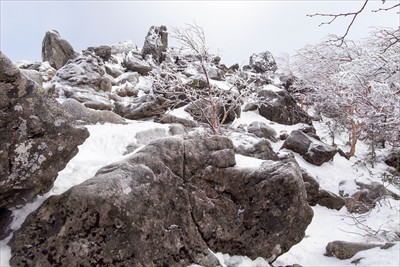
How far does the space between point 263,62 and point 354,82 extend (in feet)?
93.1

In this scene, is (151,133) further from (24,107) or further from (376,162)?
(376,162)

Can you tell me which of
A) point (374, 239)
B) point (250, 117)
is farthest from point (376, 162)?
point (374, 239)

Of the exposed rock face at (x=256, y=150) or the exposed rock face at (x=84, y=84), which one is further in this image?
the exposed rock face at (x=84, y=84)

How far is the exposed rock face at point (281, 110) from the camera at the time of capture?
1995 centimetres

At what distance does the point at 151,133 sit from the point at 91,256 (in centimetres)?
551

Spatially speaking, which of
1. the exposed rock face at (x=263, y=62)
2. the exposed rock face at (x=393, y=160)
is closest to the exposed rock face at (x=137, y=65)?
the exposed rock face at (x=263, y=62)

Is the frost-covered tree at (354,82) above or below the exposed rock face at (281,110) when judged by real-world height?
above

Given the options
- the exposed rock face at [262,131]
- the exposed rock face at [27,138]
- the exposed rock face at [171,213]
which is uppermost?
the exposed rock face at [27,138]

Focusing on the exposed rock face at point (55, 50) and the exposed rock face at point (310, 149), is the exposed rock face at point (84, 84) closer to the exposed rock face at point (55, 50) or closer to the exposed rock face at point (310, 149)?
the exposed rock face at point (55, 50)

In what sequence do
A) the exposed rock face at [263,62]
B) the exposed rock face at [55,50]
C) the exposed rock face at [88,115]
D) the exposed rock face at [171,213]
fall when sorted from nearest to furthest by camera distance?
the exposed rock face at [171,213], the exposed rock face at [88,115], the exposed rock face at [55,50], the exposed rock face at [263,62]

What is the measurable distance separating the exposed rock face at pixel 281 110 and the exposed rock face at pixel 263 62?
41.6 ft

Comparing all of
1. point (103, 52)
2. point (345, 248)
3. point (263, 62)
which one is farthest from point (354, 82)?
point (263, 62)

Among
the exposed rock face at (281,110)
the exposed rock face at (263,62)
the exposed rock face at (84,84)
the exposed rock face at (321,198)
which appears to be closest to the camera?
→ the exposed rock face at (321,198)

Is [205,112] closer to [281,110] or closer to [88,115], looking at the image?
A: [88,115]
